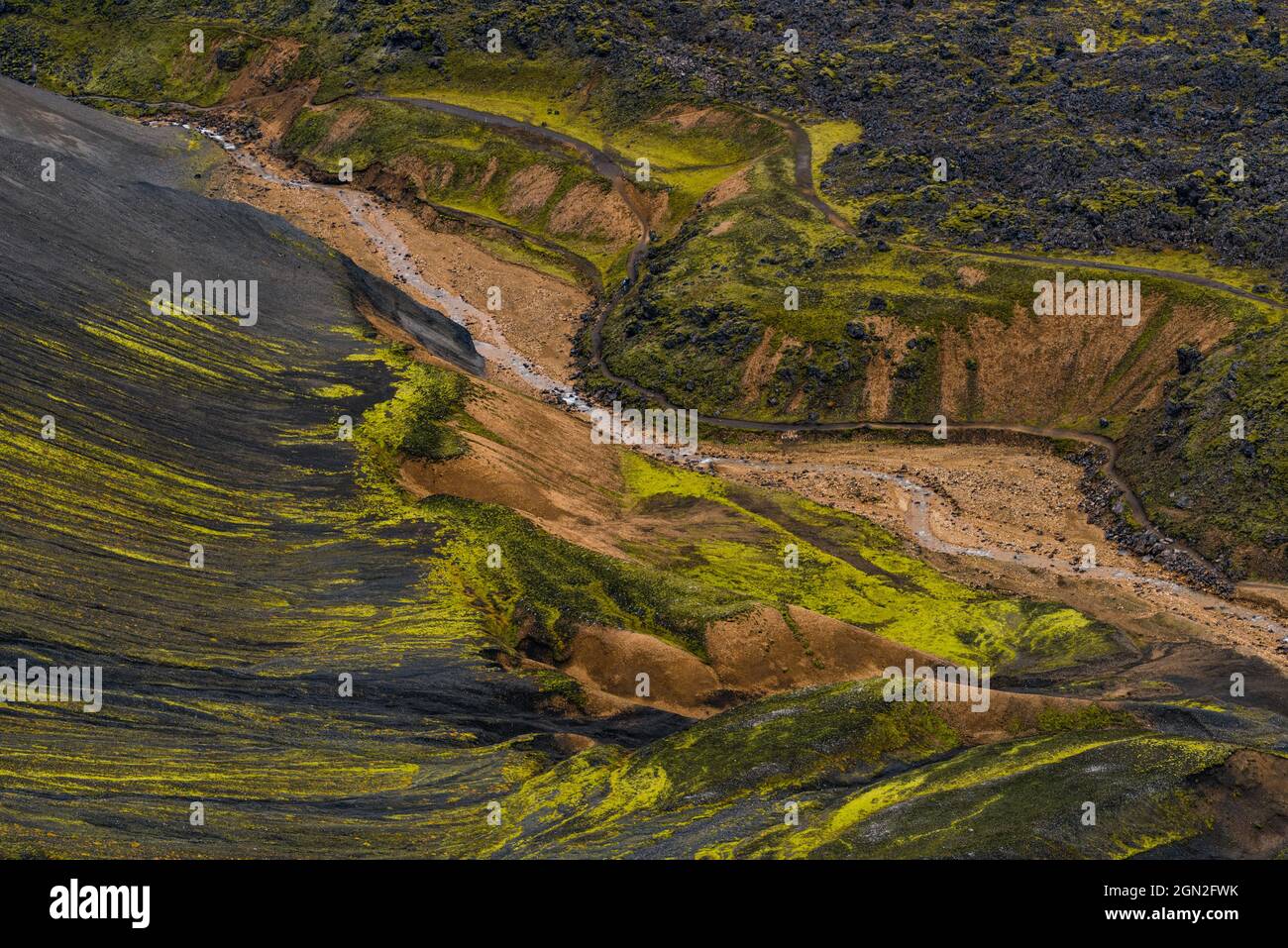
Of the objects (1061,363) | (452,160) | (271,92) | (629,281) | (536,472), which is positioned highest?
(271,92)

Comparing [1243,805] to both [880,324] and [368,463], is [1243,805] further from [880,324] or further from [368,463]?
[880,324]

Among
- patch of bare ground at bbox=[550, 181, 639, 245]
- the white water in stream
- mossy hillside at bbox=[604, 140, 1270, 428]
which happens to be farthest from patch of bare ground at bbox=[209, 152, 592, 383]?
patch of bare ground at bbox=[550, 181, 639, 245]

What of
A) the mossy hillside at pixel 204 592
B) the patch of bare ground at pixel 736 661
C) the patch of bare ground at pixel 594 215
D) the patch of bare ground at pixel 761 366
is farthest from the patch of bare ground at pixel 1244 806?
the patch of bare ground at pixel 594 215

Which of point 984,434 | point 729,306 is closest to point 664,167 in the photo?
point 729,306

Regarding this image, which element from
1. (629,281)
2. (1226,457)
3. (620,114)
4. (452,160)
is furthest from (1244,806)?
(452,160)

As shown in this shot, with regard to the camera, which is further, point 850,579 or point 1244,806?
point 850,579

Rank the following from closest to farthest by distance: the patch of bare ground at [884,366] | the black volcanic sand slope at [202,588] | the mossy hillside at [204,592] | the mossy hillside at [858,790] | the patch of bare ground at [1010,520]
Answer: the mossy hillside at [858,790] → the mossy hillside at [204,592] → the black volcanic sand slope at [202,588] → the patch of bare ground at [1010,520] → the patch of bare ground at [884,366]

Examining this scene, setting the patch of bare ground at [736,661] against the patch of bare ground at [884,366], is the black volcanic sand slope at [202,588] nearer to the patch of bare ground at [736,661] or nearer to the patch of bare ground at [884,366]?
the patch of bare ground at [736,661]

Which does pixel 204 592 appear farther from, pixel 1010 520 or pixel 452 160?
pixel 452 160
